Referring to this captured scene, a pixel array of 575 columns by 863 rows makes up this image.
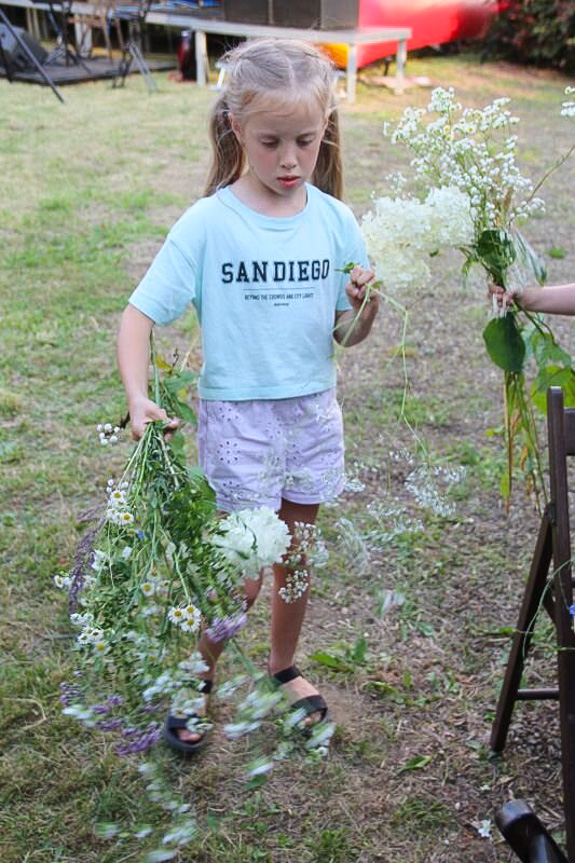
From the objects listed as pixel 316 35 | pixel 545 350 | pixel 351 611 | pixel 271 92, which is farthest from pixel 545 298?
pixel 316 35

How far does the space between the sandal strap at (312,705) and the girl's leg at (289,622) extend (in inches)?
0.4

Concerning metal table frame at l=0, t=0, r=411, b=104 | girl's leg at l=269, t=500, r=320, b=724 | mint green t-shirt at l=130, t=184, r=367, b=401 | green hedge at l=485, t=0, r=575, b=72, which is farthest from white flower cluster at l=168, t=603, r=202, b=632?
green hedge at l=485, t=0, r=575, b=72

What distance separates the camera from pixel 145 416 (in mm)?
1880

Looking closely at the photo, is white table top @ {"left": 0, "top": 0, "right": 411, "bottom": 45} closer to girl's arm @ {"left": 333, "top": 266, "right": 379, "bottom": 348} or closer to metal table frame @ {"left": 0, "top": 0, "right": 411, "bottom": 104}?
metal table frame @ {"left": 0, "top": 0, "right": 411, "bottom": 104}

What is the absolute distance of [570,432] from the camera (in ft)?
6.45

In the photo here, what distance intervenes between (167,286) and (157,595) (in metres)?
0.74

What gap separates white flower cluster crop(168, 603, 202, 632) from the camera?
5.16 feet

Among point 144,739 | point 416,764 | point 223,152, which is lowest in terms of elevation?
point 416,764

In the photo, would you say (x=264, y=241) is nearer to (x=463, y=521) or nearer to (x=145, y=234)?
(x=463, y=521)

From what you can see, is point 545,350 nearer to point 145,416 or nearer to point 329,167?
point 329,167

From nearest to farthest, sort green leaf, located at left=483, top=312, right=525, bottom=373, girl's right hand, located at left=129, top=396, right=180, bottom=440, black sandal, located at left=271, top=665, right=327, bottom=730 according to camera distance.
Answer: girl's right hand, located at left=129, top=396, right=180, bottom=440, green leaf, located at left=483, top=312, right=525, bottom=373, black sandal, located at left=271, top=665, right=327, bottom=730

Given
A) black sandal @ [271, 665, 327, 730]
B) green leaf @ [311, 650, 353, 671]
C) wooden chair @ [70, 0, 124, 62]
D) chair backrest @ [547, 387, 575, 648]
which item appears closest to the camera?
chair backrest @ [547, 387, 575, 648]

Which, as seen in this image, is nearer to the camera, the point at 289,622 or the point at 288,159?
the point at 288,159

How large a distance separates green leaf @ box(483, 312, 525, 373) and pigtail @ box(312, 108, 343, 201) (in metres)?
0.52
